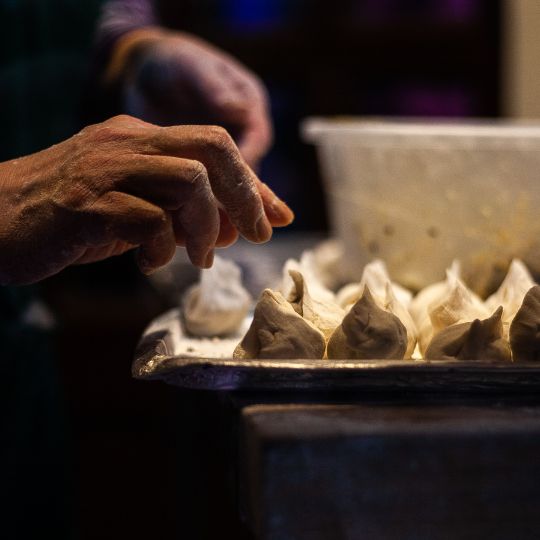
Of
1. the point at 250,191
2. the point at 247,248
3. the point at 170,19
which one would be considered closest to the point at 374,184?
the point at 250,191

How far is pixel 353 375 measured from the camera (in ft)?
2.30

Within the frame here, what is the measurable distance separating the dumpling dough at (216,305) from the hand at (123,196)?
17cm

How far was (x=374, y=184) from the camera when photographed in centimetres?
120

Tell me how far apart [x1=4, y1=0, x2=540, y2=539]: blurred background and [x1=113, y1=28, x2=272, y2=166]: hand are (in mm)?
135

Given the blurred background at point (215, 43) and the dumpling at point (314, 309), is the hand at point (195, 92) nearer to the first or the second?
the blurred background at point (215, 43)

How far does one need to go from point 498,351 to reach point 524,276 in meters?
0.21

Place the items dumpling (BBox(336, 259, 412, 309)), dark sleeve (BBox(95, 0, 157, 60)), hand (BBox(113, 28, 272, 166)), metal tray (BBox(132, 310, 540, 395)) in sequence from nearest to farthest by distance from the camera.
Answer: metal tray (BBox(132, 310, 540, 395)), dumpling (BBox(336, 259, 412, 309)), hand (BBox(113, 28, 272, 166)), dark sleeve (BBox(95, 0, 157, 60))

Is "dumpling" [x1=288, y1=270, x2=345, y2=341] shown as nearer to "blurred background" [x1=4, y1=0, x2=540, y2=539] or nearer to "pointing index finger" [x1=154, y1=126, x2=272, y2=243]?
"pointing index finger" [x1=154, y1=126, x2=272, y2=243]

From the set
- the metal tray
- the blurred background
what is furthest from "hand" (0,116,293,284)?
the blurred background

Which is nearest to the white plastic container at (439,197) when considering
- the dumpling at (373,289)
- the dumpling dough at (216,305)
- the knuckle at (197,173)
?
the dumpling at (373,289)

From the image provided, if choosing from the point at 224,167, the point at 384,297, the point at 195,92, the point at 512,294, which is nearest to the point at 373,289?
the point at 384,297

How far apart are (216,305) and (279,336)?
229 mm

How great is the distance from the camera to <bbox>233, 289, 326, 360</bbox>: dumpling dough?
2.47 ft

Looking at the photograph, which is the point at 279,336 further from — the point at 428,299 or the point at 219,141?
the point at 428,299
